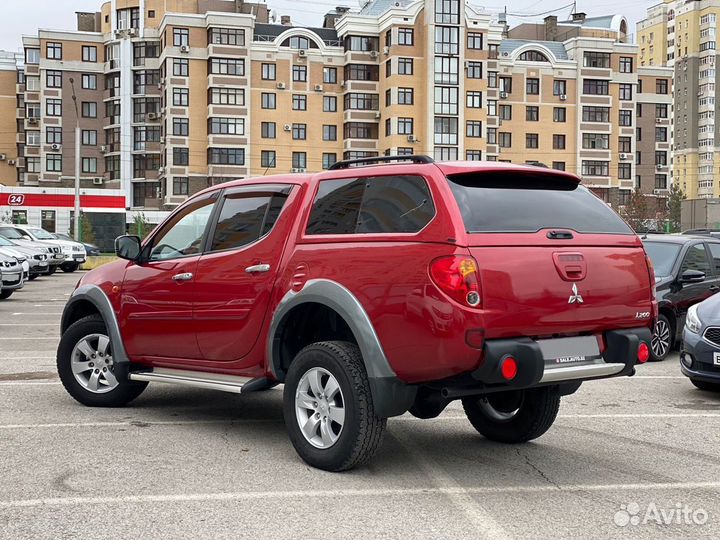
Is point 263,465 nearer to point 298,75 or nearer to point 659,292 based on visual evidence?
point 659,292

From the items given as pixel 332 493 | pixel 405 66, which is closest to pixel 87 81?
pixel 405 66

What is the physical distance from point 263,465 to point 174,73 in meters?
68.6

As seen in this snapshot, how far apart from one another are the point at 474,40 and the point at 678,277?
6524 cm

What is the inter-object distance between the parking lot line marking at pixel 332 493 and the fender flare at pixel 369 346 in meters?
0.47

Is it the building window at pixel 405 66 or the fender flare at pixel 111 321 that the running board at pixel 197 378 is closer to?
the fender flare at pixel 111 321

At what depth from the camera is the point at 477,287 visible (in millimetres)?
4992

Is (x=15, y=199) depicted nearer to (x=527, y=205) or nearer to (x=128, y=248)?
(x=128, y=248)

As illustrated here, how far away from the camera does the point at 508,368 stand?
5004 millimetres

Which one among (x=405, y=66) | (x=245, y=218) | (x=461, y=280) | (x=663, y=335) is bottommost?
(x=663, y=335)

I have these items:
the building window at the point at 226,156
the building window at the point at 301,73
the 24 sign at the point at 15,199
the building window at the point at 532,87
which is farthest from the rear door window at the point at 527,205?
the building window at the point at 532,87

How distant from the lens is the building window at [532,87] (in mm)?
79500

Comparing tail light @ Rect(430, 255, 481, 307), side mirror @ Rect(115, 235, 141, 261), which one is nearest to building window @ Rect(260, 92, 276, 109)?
side mirror @ Rect(115, 235, 141, 261)

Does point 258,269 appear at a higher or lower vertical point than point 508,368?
higher

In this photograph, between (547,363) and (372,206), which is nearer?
(547,363)
